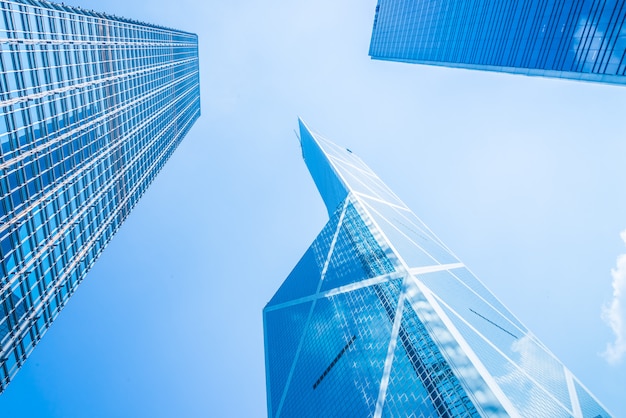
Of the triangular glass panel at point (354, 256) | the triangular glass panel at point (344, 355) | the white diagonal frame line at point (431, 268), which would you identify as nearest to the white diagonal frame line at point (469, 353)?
the white diagonal frame line at point (431, 268)

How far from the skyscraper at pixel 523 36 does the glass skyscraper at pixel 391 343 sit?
24.8m

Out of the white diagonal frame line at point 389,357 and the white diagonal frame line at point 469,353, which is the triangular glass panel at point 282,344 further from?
the white diagonal frame line at point 469,353

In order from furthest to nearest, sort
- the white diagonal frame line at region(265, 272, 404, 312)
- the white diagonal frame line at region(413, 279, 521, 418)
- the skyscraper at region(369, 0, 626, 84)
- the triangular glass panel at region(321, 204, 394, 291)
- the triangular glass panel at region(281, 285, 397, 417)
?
the triangular glass panel at region(321, 204, 394, 291)
the white diagonal frame line at region(265, 272, 404, 312)
the triangular glass panel at region(281, 285, 397, 417)
the skyscraper at region(369, 0, 626, 84)
the white diagonal frame line at region(413, 279, 521, 418)

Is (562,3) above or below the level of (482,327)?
above

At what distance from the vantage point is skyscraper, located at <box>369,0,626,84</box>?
104ft

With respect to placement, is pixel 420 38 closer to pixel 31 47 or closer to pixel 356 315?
pixel 356 315

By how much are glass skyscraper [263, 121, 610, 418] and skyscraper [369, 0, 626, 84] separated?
2485 cm

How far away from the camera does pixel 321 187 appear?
103 m

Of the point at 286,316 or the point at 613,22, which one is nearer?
the point at 613,22

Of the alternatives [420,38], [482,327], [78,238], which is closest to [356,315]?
[482,327]

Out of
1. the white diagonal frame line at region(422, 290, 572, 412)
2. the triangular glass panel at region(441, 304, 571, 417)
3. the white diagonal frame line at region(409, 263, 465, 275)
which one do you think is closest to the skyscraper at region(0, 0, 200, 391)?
the white diagonal frame line at region(409, 263, 465, 275)

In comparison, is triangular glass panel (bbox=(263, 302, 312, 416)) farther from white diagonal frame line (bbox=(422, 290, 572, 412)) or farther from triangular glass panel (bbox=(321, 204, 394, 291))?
white diagonal frame line (bbox=(422, 290, 572, 412))

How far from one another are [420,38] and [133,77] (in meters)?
49.1

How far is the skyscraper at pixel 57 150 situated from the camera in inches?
966
